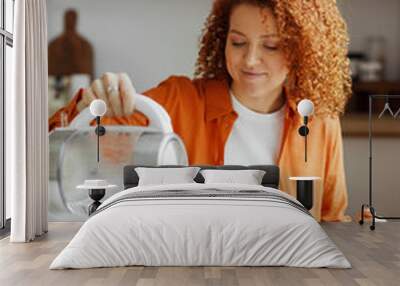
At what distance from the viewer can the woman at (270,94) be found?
761 centimetres

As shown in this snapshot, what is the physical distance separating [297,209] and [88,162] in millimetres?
3187

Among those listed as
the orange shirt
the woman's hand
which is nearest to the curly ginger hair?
the orange shirt

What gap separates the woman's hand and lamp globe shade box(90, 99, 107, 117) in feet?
1.17

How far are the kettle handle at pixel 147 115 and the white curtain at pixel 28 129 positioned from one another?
900 millimetres

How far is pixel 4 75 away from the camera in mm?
7086

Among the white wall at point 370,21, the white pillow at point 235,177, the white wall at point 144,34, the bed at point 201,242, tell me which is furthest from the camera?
the white wall at point 144,34

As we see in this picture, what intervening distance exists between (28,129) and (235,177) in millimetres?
2133

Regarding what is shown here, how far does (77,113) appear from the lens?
782 centimetres

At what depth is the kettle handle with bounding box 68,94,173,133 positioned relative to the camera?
776 centimetres

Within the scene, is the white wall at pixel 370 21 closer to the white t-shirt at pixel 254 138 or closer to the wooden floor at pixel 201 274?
the white t-shirt at pixel 254 138

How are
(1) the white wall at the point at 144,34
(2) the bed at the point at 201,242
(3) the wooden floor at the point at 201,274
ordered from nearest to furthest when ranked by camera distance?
(3) the wooden floor at the point at 201,274 → (2) the bed at the point at 201,242 → (1) the white wall at the point at 144,34

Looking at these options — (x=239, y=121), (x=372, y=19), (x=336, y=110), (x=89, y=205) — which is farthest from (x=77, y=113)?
(x=372, y=19)

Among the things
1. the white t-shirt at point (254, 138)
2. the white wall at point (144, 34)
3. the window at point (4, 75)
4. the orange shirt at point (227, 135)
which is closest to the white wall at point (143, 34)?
the white wall at point (144, 34)

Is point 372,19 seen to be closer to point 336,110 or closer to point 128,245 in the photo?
point 336,110
